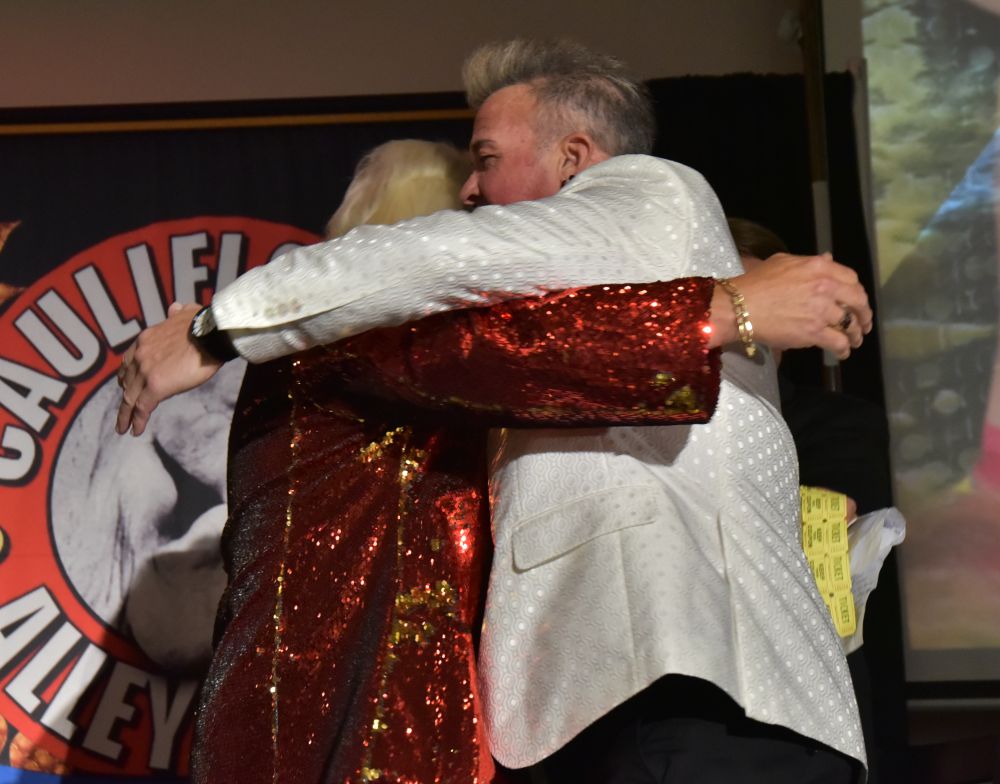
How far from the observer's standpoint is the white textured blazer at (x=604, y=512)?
1.14 metres

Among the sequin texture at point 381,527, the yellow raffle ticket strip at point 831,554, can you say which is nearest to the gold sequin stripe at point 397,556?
the sequin texture at point 381,527

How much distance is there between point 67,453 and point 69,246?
50cm

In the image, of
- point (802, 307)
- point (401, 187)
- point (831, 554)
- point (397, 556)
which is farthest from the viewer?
point (831, 554)

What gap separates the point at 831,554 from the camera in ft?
6.14

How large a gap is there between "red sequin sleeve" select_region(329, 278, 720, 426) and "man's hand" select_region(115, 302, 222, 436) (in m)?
0.19

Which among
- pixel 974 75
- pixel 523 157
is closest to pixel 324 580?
pixel 523 157

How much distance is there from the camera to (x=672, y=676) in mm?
1173

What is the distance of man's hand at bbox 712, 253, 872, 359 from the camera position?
115 centimetres

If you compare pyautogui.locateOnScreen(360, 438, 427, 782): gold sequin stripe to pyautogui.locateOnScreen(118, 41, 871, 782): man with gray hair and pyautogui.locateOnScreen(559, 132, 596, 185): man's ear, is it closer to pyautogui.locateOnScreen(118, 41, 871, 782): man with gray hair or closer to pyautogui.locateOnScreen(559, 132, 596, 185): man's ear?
pyautogui.locateOnScreen(118, 41, 871, 782): man with gray hair

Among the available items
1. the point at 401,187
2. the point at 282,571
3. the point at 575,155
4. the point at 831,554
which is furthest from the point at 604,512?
the point at 831,554

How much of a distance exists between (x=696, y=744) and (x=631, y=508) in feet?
0.70

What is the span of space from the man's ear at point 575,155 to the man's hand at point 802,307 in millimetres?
374

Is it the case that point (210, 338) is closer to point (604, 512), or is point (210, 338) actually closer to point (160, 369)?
point (160, 369)

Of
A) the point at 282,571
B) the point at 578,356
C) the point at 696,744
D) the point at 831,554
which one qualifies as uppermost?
the point at 578,356
